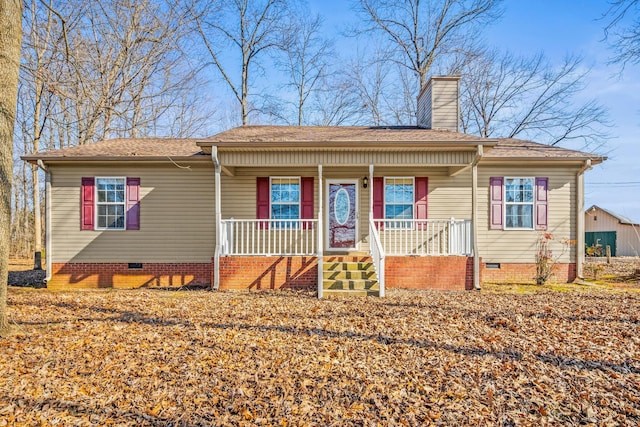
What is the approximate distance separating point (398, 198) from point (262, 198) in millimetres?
3642

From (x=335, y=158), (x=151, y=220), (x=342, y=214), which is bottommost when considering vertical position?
(x=151, y=220)

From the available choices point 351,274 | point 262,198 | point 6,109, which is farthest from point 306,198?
point 6,109

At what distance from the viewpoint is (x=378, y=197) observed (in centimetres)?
1023

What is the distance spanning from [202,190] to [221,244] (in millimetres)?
1838

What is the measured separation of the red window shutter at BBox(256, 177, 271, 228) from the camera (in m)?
10.1

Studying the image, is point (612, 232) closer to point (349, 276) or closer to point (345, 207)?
point (345, 207)

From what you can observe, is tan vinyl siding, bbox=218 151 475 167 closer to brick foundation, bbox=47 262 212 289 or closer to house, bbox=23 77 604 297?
house, bbox=23 77 604 297

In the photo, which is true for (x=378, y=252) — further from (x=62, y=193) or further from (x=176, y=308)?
(x=62, y=193)

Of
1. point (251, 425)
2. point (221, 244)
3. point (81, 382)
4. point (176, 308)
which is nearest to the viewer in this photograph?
point (251, 425)

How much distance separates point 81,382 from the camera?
3711 millimetres

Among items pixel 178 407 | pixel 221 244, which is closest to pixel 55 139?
pixel 221 244

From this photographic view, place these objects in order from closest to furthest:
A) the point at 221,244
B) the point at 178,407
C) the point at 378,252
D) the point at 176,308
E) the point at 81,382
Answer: the point at 178,407, the point at 81,382, the point at 176,308, the point at 378,252, the point at 221,244

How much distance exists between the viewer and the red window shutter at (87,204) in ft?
32.0

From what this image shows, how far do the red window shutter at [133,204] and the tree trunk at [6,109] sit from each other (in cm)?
472
